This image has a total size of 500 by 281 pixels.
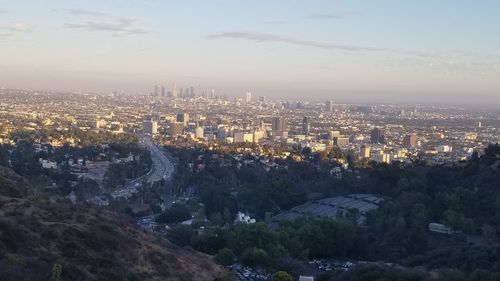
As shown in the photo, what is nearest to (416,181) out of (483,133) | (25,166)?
(25,166)

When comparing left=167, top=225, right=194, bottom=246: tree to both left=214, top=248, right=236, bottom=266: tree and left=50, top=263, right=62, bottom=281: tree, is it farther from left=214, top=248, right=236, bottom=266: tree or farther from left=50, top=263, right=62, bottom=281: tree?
left=50, top=263, right=62, bottom=281: tree

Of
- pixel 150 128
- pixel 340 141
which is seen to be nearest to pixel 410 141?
pixel 340 141

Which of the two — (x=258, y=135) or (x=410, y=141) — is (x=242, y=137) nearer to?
(x=258, y=135)

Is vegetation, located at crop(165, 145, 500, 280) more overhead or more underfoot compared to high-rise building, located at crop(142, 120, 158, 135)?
more overhead

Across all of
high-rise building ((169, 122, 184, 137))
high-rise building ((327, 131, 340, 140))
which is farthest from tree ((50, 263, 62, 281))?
high-rise building ((169, 122, 184, 137))

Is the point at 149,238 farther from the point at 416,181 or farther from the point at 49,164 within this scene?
the point at 49,164
